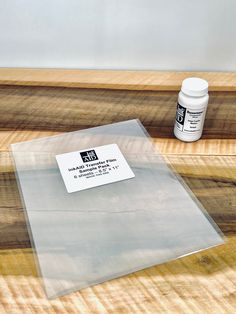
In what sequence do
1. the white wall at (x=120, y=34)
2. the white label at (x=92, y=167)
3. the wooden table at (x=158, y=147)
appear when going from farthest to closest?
the white wall at (x=120, y=34), the white label at (x=92, y=167), the wooden table at (x=158, y=147)

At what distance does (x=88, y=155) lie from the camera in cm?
70

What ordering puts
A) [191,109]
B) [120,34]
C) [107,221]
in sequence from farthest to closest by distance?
[120,34] < [191,109] < [107,221]

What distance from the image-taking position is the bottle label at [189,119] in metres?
0.70

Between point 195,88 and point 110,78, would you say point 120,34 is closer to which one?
point 110,78

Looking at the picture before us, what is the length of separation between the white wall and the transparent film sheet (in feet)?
0.99

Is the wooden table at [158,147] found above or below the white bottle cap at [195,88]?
below

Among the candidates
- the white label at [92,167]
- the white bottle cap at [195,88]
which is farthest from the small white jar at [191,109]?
the white label at [92,167]

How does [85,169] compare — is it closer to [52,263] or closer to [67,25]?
[52,263]

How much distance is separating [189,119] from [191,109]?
2 centimetres

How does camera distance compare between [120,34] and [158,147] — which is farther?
[120,34]

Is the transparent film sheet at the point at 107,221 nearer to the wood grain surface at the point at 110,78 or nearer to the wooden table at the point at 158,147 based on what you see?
the wooden table at the point at 158,147

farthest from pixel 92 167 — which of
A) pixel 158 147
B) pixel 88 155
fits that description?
pixel 158 147

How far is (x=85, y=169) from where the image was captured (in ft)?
2.22

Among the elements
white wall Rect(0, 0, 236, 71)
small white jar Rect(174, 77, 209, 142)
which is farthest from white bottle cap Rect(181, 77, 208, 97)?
white wall Rect(0, 0, 236, 71)
